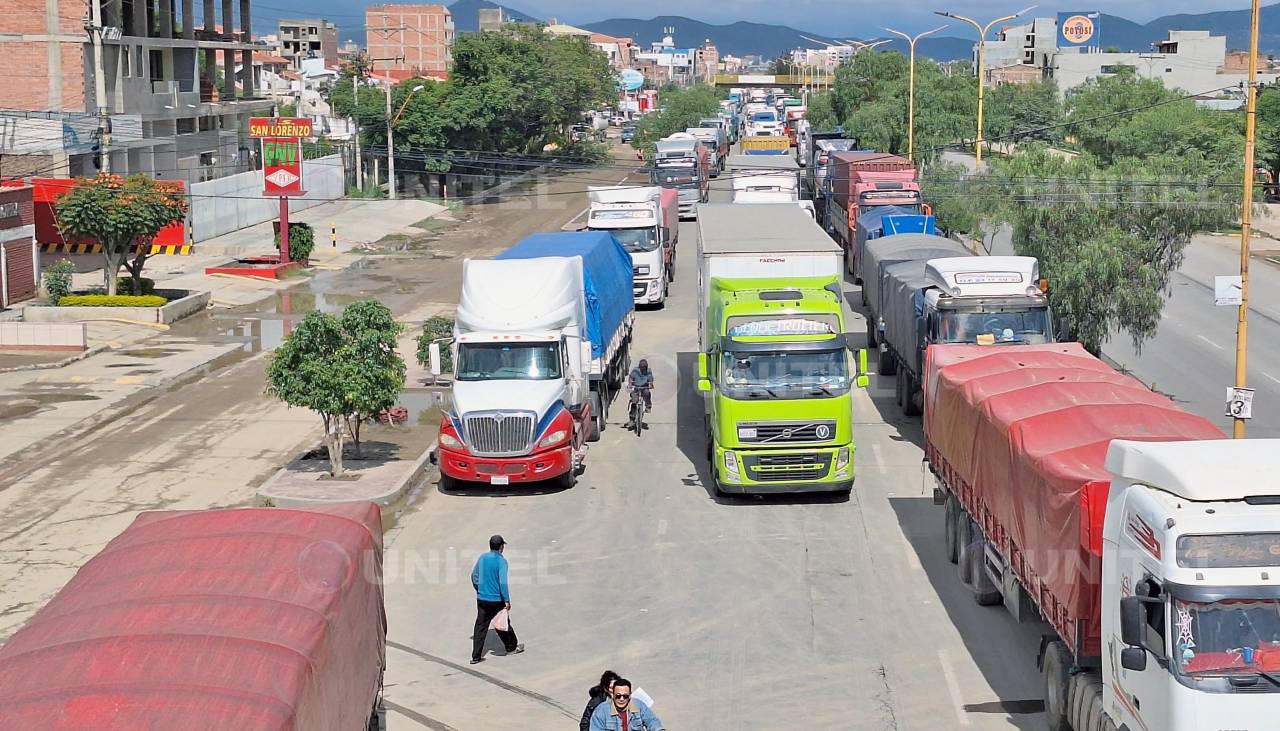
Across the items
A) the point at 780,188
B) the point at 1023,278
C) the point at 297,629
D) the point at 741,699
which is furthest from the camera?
the point at 780,188

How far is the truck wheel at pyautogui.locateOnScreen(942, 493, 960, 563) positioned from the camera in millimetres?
18828

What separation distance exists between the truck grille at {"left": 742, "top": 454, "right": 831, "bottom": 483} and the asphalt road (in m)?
0.59

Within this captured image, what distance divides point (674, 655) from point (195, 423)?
52.0 feet

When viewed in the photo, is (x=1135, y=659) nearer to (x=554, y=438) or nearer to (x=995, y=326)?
(x=554, y=438)

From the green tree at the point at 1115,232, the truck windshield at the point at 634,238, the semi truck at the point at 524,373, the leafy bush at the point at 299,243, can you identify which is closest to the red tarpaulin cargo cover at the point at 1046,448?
the semi truck at the point at 524,373

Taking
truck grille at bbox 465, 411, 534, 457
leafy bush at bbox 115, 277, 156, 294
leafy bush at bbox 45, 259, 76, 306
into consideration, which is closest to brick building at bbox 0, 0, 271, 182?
leafy bush at bbox 115, 277, 156, 294

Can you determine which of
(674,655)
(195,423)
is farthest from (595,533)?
(195,423)

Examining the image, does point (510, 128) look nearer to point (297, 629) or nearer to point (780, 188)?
point (780, 188)

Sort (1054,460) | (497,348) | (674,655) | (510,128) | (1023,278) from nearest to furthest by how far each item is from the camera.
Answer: (1054,460)
(674,655)
(497,348)
(1023,278)
(510,128)

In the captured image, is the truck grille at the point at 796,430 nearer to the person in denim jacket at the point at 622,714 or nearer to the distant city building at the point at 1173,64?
the person in denim jacket at the point at 622,714

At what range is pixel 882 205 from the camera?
147ft

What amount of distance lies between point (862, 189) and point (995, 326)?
67.8 feet

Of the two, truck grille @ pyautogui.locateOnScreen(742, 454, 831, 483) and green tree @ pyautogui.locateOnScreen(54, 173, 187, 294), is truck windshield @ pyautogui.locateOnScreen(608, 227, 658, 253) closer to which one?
green tree @ pyautogui.locateOnScreen(54, 173, 187, 294)

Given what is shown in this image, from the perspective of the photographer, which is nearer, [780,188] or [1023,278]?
[1023,278]
